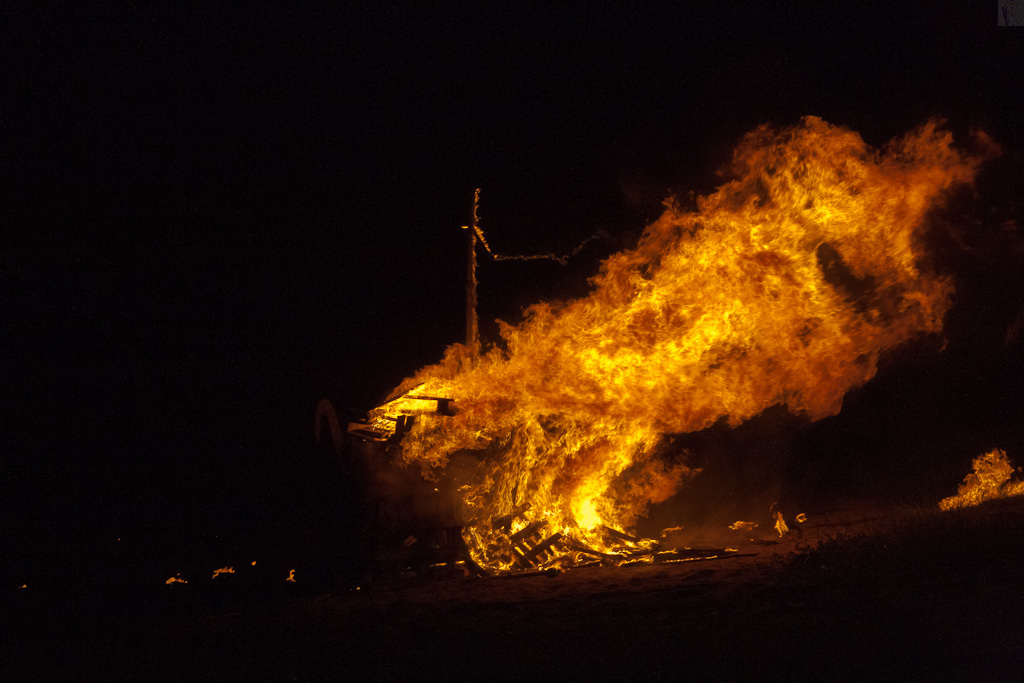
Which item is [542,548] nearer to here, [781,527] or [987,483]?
[781,527]

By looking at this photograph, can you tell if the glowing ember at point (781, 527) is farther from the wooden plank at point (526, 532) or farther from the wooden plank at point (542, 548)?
the wooden plank at point (526, 532)

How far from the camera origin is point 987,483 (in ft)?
34.3

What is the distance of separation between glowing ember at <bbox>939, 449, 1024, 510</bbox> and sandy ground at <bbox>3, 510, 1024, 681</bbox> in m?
4.63

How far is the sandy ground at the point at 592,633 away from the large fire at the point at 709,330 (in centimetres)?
191

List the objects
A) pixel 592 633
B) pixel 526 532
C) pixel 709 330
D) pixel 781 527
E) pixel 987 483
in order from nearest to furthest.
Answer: pixel 592 633, pixel 526 532, pixel 709 330, pixel 781 527, pixel 987 483

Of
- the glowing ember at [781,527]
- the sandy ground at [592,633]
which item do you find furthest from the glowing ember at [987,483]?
the sandy ground at [592,633]

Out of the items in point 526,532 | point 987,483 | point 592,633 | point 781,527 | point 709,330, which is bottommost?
point 592,633

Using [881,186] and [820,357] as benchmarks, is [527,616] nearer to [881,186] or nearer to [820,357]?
[820,357]

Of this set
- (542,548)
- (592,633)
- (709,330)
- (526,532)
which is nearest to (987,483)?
(709,330)

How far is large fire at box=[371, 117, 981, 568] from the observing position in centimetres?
892

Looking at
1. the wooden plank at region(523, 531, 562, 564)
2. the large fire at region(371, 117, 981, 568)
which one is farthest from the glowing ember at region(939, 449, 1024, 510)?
the wooden plank at region(523, 531, 562, 564)

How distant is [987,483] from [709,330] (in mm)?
5736

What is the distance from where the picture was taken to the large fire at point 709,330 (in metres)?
8.92

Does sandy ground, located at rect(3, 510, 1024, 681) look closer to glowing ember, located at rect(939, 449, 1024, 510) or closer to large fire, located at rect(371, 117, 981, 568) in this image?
large fire, located at rect(371, 117, 981, 568)
